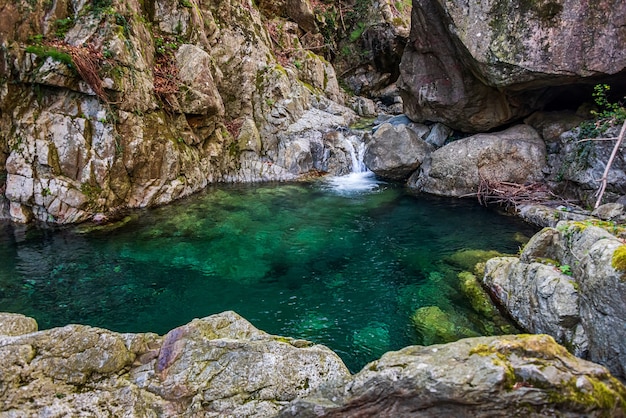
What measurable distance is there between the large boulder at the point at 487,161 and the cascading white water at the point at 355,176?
276 centimetres

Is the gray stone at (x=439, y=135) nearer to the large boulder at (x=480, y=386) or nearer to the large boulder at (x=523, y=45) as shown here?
the large boulder at (x=523, y=45)

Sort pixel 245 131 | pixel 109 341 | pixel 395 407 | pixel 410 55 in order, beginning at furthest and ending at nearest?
pixel 245 131 < pixel 410 55 < pixel 109 341 < pixel 395 407

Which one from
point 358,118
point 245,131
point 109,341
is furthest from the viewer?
point 358,118

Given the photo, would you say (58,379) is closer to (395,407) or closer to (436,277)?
(395,407)

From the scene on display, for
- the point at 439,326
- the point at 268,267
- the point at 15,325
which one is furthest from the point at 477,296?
the point at 15,325

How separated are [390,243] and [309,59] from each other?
15.8m

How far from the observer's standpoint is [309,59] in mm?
22922

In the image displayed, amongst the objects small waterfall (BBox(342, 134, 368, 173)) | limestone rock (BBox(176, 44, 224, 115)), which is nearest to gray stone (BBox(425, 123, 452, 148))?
small waterfall (BBox(342, 134, 368, 173))

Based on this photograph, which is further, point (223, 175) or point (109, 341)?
point (223, 175)

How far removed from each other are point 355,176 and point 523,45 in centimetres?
836

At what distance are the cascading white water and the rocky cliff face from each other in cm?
43

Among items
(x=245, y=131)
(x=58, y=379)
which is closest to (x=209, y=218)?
(x=245, y=131)

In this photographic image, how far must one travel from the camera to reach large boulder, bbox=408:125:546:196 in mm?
13727

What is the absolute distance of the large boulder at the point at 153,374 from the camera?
3.74 m
